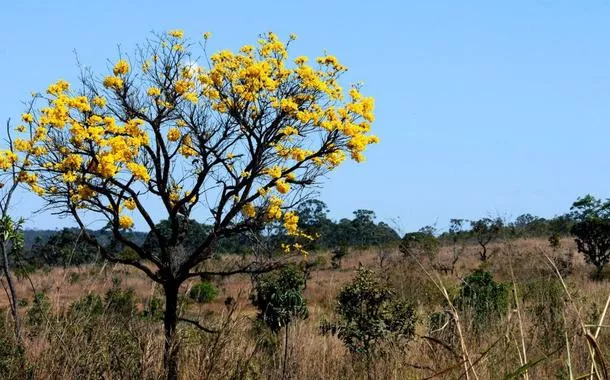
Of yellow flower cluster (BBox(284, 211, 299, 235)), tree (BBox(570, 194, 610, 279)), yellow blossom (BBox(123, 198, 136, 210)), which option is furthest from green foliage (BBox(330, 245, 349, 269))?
yellow blossom (BBox(123, 198, 136, 210))

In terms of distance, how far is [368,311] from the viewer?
10398mm

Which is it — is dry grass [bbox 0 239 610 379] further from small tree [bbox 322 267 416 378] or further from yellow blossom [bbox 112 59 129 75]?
yellow blossom [bbox 112 59 129 75]

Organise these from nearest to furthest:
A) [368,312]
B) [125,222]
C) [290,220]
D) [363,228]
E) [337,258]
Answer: [368,312] → [125,222] → [290,220] → [337,258] → [363,228]

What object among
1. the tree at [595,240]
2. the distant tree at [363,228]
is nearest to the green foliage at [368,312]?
the tree at [595,240]

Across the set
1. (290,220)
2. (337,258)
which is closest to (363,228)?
(337,258)

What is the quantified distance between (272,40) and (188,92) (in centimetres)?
151

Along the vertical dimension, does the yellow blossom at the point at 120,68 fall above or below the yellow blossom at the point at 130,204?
above

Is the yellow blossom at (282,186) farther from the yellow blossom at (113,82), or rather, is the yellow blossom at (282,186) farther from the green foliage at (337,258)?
the green foliage at (337,258)

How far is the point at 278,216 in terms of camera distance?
1141cm

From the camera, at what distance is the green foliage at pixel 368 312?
9.84 m

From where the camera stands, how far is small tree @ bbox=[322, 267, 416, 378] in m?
9.84

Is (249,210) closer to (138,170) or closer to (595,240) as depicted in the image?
(138,170)

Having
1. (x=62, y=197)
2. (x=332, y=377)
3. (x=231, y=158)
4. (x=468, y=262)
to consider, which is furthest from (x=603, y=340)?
(x=468, y=262)

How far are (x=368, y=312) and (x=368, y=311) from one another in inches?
0.7
